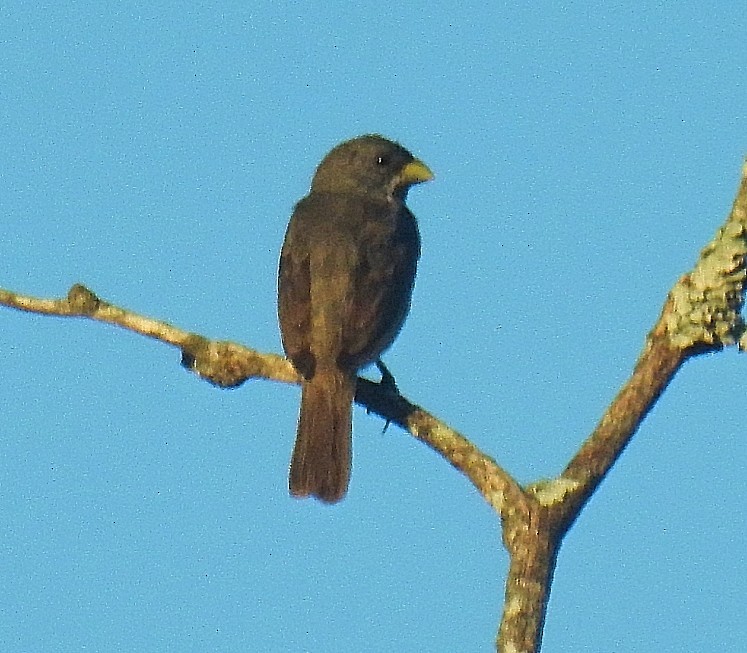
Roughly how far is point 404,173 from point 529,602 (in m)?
5.15

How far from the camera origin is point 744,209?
5.46 metres

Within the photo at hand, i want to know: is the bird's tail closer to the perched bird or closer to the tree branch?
the perched bird

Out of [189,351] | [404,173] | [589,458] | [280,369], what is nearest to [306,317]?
[280,369]

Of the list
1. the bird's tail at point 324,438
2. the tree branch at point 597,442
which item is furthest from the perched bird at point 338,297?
the tree branch at point 597,442

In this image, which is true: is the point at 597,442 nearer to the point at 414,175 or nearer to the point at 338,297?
the point at 338,297

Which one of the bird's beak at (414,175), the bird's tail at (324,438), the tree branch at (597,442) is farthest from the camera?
→ the bird's beak at (414,175)

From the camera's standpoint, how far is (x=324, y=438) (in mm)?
7539

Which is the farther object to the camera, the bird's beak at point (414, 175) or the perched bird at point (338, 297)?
the bird's beak at point (414, 175)

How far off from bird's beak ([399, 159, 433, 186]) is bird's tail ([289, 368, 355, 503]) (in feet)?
7.92

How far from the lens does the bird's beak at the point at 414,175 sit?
965 centimetres

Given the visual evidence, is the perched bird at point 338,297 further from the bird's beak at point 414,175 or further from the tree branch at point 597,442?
the tree branch at point 597,442

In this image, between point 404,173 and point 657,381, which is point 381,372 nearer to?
point 404,173

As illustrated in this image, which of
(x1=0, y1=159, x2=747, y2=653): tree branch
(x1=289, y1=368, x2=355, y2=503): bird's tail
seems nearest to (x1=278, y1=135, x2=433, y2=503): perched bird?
(x1=289, y1=368, x2=355, y2=503): bird's tail

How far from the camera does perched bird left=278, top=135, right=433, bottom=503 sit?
24.7ft
